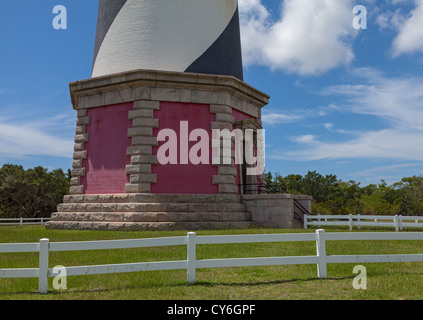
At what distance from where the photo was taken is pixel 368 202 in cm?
4341

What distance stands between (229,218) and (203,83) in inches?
235

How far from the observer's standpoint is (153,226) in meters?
15.9

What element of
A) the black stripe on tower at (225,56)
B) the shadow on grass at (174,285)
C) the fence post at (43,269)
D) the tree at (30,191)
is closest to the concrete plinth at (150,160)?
the black stripe on tower at (225,56)

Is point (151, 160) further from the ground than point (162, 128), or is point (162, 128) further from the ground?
point (162, 128)

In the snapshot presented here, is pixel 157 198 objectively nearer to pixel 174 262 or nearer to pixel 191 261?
pixel 174 262

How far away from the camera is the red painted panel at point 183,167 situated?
17234 millimetres

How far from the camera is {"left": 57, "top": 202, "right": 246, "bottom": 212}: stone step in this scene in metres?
16.4

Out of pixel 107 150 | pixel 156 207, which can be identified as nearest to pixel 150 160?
pixel 156 207

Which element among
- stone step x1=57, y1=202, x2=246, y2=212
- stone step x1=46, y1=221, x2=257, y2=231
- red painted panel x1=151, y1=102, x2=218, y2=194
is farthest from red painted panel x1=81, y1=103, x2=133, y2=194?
stone step x1=46, y1=221, x2=257, y2=231

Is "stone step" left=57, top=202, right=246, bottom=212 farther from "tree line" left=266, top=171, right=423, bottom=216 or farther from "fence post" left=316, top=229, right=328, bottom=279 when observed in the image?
"tree line" left=266, top=171, right=423, bottom=216

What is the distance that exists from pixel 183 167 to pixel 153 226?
301 centimetres

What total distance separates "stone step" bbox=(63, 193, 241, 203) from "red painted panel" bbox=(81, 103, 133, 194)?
A: 13.9 inches
